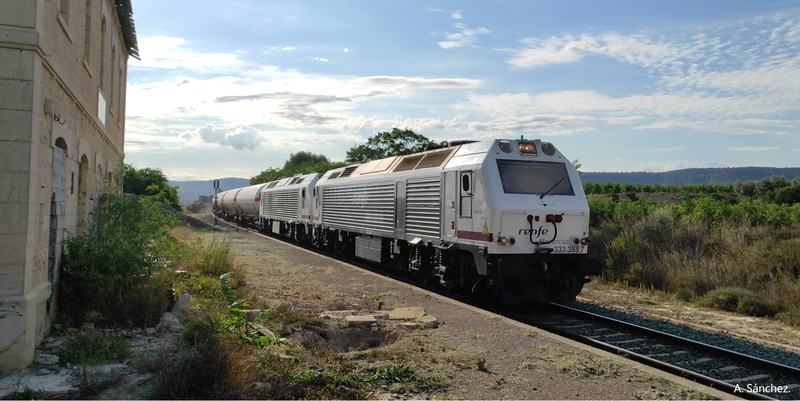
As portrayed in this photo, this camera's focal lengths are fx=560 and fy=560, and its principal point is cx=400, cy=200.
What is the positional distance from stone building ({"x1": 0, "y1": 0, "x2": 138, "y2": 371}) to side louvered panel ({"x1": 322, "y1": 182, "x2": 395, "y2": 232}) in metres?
7.04

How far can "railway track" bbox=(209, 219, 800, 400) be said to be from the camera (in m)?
6.09

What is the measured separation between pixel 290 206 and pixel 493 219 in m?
17.9

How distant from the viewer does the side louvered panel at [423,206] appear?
Answer: 1160cm

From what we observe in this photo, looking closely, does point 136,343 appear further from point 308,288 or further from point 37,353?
point 308,288

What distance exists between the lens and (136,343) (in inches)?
268

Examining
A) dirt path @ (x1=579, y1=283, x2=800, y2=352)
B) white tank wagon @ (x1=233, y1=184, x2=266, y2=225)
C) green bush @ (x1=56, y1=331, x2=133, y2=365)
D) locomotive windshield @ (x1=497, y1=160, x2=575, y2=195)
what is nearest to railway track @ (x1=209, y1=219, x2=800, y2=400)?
dirt path @ (x1=579, y1=283, x2=800, y2=352)

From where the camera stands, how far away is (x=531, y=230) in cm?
977

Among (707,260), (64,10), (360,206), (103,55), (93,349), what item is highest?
(103,55)

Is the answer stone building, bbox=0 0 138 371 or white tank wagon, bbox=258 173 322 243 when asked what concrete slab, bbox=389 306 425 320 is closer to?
stone building, bbox=0 0 138 371

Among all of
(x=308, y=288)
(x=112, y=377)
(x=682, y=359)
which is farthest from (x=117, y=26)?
(x=682, y=359)

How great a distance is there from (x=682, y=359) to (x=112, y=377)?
21.8 feet

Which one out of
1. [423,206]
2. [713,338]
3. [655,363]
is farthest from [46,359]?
[713,338]

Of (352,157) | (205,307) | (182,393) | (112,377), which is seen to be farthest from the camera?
(352,157)

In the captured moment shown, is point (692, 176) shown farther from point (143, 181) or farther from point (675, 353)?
point (675, 353)
